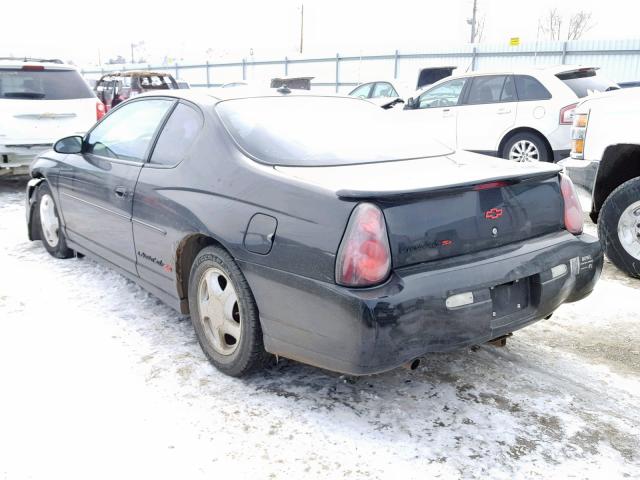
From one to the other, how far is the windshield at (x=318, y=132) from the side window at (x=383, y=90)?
1223 cm

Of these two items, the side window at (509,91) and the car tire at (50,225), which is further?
the side window at (509,91)

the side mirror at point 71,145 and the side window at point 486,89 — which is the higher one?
the side window at point 486,89

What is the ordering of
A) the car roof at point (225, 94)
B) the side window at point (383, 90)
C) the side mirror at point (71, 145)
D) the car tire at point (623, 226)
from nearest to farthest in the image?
the car roof at point (225, 94) → the side mirror at point (71, 145) → the car tire at point (623, 226) → the side window at point (383, 90)

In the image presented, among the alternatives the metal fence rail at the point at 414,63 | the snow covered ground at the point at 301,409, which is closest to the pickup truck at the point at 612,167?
the snow covered ground at the point at 301,409

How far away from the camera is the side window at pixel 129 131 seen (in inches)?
156

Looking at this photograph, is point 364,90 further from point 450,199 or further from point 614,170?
point 450,199

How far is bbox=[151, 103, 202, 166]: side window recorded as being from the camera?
355 centimetres

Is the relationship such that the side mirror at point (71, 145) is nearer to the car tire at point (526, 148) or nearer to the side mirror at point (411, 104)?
the car tire at point (526, 148)

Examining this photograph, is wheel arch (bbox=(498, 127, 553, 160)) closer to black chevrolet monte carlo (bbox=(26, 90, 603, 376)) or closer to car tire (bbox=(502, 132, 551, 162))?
car tire (bbox=(502, 132, 551, 162))

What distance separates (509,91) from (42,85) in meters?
6.69

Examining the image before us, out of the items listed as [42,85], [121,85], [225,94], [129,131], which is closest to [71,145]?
[129,131]

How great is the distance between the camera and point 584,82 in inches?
357

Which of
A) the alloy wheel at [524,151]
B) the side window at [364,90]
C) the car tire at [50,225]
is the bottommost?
the car tire at [50,225]

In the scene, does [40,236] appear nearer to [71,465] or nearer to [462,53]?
[71,465]
